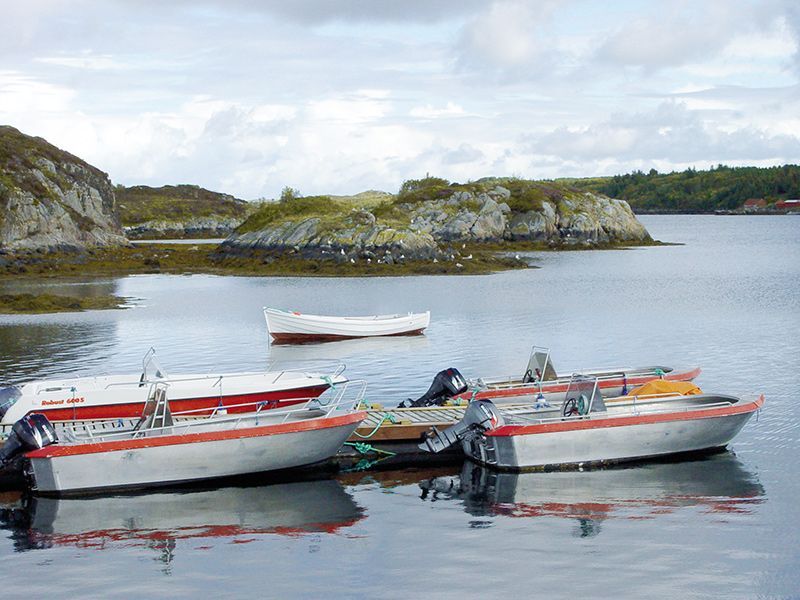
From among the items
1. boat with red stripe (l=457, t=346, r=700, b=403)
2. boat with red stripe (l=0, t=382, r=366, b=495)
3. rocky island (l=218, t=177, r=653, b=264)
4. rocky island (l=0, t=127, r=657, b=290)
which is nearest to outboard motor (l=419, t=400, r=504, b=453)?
boat with red stripe (l=0, t=382, r=366, b=495)

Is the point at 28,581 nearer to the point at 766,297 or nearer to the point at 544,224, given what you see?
the point at 766,297

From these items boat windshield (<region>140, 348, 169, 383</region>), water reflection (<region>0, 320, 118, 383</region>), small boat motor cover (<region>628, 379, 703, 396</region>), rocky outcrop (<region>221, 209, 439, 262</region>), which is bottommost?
water reflection (<region>0, 320, 118, 383</region>)

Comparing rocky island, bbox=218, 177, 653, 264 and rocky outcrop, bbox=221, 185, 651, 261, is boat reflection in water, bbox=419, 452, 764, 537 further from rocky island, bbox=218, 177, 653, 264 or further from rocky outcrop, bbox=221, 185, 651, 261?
rocky outcrop, bbox=221, 185, 651, 261

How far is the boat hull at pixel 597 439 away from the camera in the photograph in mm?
20438

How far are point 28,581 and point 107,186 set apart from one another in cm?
12752

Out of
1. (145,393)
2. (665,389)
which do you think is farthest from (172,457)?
(665,389)

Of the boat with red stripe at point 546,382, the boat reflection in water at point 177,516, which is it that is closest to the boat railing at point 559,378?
the boat with red stripe at point 546,382

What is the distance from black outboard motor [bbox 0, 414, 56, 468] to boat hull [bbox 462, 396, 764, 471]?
8.90 metres

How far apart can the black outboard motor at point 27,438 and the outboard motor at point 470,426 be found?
25.8 ft

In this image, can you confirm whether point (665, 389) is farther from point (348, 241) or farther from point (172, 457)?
point (348, 241)

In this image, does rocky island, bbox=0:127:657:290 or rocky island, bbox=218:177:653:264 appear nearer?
rocky island, bbox=0:127:657:290

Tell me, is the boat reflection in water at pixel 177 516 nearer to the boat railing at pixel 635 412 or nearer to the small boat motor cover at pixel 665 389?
the boat railing at pixel 635 412

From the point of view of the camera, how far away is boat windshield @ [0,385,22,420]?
22.5 meters

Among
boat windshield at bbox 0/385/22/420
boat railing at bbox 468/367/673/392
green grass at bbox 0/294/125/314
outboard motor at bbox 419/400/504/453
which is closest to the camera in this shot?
outboard motor at bbox 419/400/504/453
